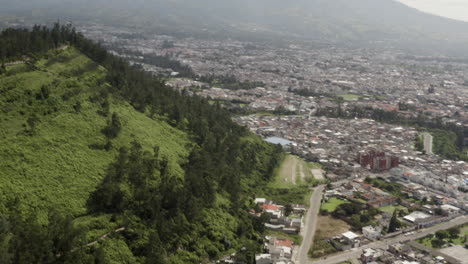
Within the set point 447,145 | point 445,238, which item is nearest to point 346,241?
point 445,238

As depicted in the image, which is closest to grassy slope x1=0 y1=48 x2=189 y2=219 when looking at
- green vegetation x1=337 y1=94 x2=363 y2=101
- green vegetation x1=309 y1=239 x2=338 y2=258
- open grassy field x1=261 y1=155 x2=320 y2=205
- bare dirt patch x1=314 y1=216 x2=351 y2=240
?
open grassy field x1=261 y1=155 x2=320 y2=205

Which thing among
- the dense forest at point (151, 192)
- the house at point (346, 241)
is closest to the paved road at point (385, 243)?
the house at point (346, 241)

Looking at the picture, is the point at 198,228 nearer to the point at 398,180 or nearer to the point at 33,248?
the point at 33,248

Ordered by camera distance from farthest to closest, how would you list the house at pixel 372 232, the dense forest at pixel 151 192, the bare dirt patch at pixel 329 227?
1. the bare dirt patch at pixel 329 227
2. the house at pixel 372 232
3. the dense forest at pixel 151 192

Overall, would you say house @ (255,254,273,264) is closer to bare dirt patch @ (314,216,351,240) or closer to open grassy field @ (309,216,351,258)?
open grassy field @ (309,216,351,258)

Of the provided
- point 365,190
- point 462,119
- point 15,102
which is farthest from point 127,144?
point 462,119

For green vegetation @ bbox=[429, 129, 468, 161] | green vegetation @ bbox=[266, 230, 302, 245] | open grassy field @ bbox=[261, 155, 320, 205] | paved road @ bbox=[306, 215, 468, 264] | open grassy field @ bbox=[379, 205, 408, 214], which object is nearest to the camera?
paved road @ bbox=[306, 215, 468, 264]

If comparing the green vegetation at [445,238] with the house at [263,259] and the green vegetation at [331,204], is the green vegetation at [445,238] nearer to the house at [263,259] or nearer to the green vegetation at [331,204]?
the green vegetation at [331,204]
